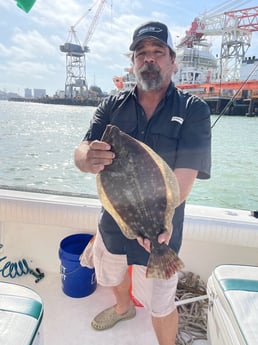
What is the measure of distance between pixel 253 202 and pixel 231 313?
4.28m

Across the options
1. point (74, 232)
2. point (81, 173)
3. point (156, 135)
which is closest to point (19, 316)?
point (156, 135)

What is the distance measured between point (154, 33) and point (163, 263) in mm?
1171

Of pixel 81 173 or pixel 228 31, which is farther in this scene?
pixel 228 31

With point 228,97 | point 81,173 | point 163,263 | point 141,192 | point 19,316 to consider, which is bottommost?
point 81,173

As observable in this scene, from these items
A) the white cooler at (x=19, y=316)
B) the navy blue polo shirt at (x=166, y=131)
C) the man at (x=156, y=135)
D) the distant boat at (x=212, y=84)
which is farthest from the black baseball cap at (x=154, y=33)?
the distant boat at (x=212, y=84)

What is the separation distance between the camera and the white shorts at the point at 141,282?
1.48 meters

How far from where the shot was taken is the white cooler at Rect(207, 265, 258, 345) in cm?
106

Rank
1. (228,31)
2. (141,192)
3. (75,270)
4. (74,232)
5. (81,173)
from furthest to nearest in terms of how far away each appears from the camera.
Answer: (228,31) → (81,173) → (74,232) → (75,270) → (141,192)

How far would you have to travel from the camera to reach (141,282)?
158 centimetres

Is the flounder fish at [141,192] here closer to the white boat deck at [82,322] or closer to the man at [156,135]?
the man at [156,135]

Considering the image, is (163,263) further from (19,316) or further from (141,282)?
(19,316)

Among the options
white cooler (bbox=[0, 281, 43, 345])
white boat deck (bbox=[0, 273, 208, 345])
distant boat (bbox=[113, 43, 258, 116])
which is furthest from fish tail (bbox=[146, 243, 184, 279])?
distant boat (bbox=[113, 43, 258, 116])

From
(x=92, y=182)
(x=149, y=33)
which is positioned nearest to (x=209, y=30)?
(x=92, y=182)

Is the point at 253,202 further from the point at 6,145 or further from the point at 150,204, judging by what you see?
the point at 6,145
